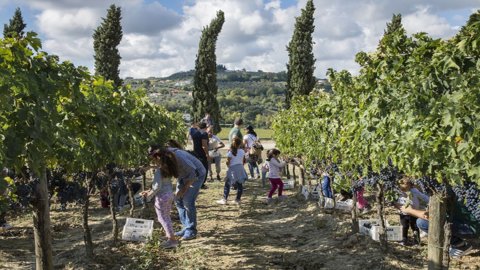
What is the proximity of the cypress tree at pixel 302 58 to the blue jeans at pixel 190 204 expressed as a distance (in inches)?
864

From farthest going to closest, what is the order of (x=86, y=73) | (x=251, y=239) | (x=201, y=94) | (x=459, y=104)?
(x=201, y=94)
(x=251, y=239)
(x=86, y=73)
(x=459, y=104)

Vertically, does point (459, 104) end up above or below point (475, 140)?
above

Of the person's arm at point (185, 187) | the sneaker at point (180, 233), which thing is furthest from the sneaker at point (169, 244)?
the person's arm at point (185, 187)

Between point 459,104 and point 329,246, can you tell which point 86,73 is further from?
point 329,246

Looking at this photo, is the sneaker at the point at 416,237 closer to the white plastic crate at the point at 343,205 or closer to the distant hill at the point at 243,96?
the white plastic crate at the point at 343,205

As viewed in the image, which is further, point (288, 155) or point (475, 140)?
point (288, 155)

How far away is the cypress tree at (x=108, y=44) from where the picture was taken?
29797 mm

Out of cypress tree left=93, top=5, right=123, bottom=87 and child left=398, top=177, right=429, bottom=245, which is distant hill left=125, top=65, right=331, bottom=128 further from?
child left=398, top=177, right=429, bottom=245

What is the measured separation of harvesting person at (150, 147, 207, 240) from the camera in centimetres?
608

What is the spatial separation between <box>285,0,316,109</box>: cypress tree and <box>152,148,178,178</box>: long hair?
22583 mm

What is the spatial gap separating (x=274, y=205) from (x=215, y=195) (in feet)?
6.13

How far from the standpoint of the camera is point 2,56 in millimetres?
3125

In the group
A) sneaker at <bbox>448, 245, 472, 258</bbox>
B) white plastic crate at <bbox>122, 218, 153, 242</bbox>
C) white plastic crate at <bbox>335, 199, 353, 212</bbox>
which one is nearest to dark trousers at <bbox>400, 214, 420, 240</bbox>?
sneaker at <bbox>448, 245, 472, 258</bbox>

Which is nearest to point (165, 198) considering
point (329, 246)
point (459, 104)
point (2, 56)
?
point (329, 246)
